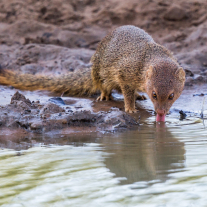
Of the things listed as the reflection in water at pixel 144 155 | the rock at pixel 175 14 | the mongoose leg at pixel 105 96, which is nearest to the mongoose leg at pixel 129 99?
the mongoose leg at pixel 105 96

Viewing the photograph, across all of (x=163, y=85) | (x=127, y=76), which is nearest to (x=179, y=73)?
(x=163, y=85)

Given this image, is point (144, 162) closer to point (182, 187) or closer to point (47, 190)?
point (182, 187)

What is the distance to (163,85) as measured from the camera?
385cm

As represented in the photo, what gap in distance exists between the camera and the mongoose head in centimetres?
382

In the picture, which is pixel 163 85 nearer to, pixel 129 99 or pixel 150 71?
pixel 150 71

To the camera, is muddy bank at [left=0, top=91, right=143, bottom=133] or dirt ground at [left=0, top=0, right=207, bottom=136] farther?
dirt ground at [left=0, top=0, right=207, bottom=136]

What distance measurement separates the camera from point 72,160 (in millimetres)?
2373

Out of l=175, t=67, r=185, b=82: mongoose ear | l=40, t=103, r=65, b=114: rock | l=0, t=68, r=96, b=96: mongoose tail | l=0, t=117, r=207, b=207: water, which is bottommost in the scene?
l=0, t=117, r=207, b=207: water

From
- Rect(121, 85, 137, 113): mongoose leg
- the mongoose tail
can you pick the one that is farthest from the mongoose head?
the mongoose tail

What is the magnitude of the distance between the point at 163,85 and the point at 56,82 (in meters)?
2.46

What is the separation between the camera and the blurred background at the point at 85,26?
764 centimetres

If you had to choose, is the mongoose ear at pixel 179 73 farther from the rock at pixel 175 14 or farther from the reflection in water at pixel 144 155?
the rock at pixel 175 14

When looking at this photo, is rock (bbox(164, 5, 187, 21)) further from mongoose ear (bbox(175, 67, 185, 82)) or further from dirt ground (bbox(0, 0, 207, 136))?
mongoose ear (bbox(175, 67, 185, 82))

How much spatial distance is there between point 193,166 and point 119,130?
140 centimetres
